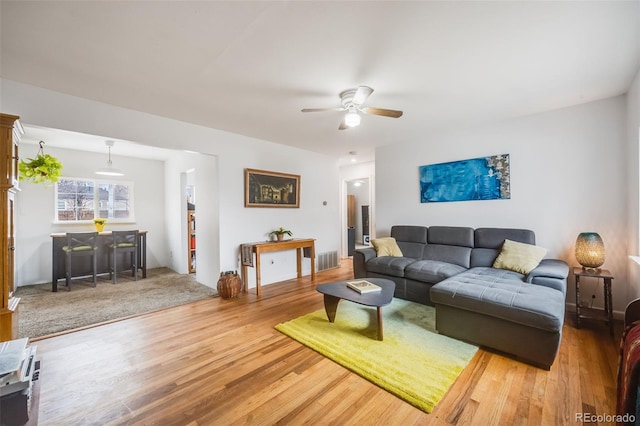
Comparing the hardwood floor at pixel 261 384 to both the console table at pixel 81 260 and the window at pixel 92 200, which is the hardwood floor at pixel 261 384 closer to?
the console table at pixel 81 260

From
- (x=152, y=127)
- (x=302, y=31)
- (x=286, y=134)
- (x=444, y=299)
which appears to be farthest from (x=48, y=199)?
(x=444, y=299)

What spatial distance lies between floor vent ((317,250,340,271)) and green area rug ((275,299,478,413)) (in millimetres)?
2229

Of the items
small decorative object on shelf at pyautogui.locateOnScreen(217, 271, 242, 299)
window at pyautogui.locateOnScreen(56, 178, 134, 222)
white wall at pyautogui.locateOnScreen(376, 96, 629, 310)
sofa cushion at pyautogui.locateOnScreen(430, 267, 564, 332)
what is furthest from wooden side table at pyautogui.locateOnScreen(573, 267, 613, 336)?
window at pyautogui.locateOnScreen(56, 178, 134, 222)

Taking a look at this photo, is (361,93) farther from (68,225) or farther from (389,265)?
(68,225)

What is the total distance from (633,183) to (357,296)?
9.85ft

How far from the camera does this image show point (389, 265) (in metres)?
3.64

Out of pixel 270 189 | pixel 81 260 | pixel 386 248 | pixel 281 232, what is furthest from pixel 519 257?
pixel 81 260

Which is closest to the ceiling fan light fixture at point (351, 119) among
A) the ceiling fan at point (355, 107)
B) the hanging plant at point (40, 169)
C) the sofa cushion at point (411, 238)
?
the ceiling fan at point (355, 107)

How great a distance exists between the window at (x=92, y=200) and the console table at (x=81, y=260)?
0.64 meters

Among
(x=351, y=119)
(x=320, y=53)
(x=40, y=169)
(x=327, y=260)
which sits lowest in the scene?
(x=327, y=260)

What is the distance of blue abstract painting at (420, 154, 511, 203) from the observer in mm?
3631

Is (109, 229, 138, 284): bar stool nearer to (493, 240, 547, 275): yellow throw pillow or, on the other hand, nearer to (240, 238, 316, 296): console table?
(240, 238, 316, 296): console table

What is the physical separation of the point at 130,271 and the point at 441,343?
19.3ft

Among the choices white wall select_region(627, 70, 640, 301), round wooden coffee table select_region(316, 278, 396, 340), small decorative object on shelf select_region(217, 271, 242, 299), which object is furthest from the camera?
small decorative object on shelf select_region(217, 271, 242, 299)
